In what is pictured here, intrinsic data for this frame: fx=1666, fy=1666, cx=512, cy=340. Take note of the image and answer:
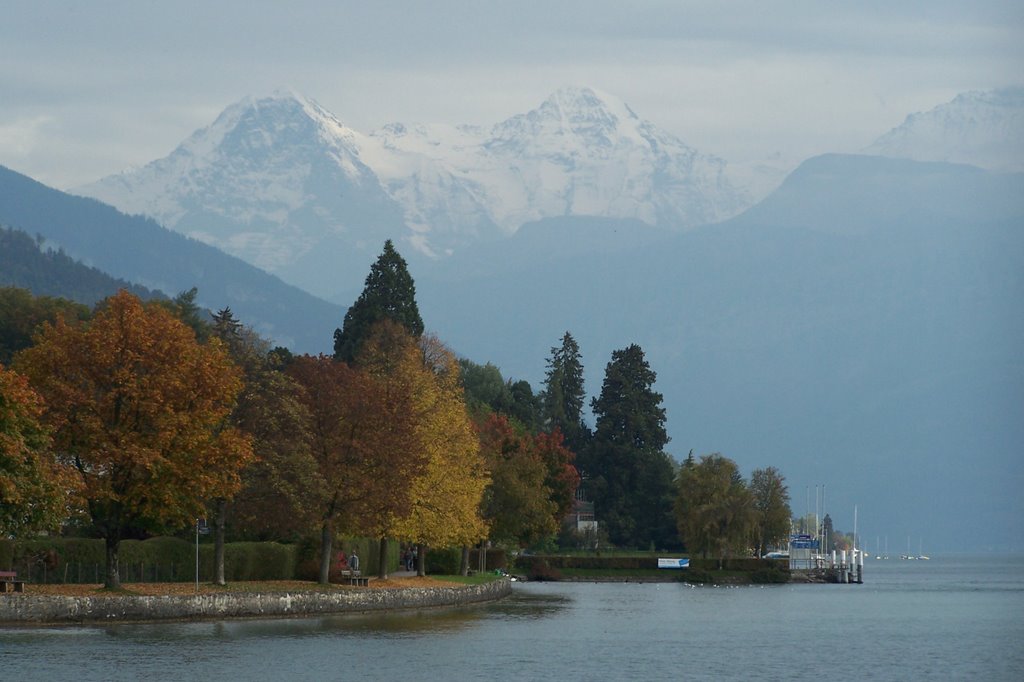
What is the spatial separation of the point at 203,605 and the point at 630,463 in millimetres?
112932

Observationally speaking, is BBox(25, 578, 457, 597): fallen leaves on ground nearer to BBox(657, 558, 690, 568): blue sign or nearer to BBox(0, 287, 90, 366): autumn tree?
BBox(657, 558, 690, 568): blue sign

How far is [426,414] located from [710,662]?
38.1 metres

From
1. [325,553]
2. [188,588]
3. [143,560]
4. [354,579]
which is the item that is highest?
[325,553]

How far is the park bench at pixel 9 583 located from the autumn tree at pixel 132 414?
490cm

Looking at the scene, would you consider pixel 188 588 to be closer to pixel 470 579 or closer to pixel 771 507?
pixel 470 579

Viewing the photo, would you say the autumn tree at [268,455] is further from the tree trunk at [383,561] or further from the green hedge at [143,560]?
the tree trunk at [383,561]

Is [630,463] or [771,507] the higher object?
[630,463]

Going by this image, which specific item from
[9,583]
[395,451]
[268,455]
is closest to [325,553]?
[395,451]

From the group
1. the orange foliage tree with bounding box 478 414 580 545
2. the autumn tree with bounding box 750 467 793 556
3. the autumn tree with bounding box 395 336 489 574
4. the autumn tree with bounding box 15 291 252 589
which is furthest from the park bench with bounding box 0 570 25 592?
the autumn tree with bounding box 750 467 793 556

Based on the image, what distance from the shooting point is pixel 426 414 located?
10081 cm

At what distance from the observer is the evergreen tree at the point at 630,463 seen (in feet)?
598

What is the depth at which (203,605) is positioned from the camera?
243 feet

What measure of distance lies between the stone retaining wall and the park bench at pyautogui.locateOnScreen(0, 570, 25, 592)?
60.4 inches

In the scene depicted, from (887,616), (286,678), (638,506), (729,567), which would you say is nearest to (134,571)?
(286,678)
